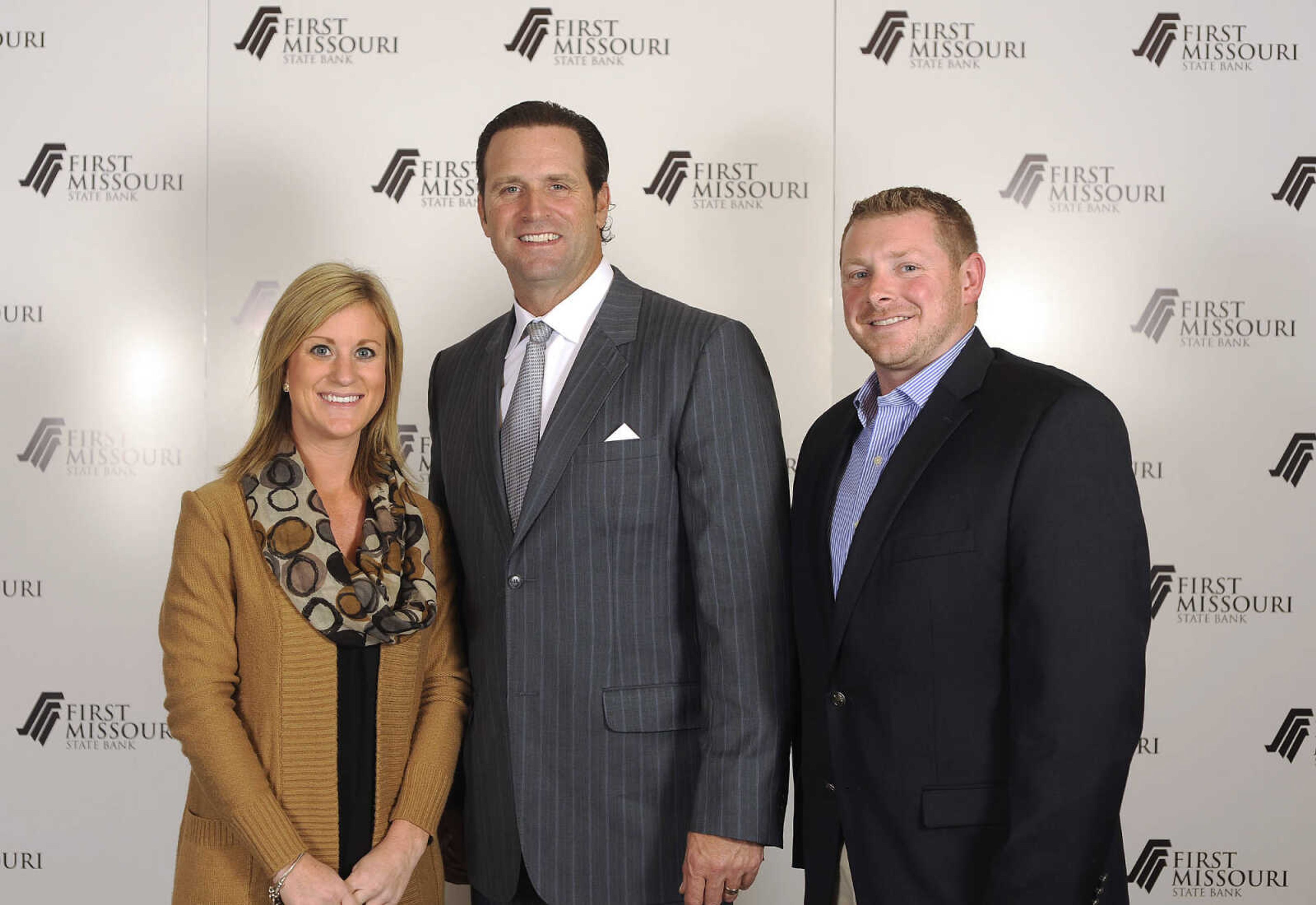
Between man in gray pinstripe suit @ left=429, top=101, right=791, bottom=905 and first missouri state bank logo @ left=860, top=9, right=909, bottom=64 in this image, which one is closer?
man in gray pinstripe suit @ left=429, top=101, right=791, bottom=905

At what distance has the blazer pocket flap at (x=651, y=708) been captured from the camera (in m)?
2.06

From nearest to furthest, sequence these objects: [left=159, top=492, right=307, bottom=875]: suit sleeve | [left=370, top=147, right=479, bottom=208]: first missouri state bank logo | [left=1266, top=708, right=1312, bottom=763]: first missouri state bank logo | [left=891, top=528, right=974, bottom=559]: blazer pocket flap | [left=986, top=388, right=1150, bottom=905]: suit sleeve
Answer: [left=986, top=388, right=1150, bottom=905]: suit sleeve < [left=891, top=528, right=974, bottom=559]: blazer pocket flap < [left=159, top=492, right=307, bottom=875]: suit sleeve < [left=1266, top=708, right=1312, bottom=763]: first missouri state bank logo < [left=370, top=147, right=479, bottom=208]: first missouri state bank logo

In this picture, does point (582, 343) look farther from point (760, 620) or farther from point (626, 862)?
point (626, 862)

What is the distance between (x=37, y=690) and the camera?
350cm

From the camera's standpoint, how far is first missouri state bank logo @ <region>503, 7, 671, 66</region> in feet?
11.4

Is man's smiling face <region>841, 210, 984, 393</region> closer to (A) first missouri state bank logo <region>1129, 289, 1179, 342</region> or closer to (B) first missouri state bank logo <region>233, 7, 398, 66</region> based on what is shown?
(A) first missouri state bank logo <region>1129, 289, 1179, 342</region>

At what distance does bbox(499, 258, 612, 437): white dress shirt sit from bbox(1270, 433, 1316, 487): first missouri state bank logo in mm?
2352

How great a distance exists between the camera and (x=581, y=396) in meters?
2.10

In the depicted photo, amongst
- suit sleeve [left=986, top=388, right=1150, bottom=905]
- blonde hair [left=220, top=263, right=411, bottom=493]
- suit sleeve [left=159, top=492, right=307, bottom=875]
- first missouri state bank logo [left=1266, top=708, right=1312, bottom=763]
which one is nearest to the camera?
suit sleeve [left=986, top=388, right=1150, bottom=905]

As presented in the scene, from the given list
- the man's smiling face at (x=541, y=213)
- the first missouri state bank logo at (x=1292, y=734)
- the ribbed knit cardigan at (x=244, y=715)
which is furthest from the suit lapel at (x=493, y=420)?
the first missouri state bank logo at (x=1292, y=734)

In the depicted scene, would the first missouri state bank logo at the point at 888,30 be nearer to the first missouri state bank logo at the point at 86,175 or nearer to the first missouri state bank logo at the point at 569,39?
the first missouri state bank logo at the point at 569,39

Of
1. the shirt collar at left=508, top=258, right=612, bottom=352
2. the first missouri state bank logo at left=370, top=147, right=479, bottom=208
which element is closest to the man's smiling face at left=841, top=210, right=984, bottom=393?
the shirt collar at left=508, top=258, right=612, bottom=352

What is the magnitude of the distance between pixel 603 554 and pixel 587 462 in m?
0.18

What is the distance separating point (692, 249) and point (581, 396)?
150 cm
